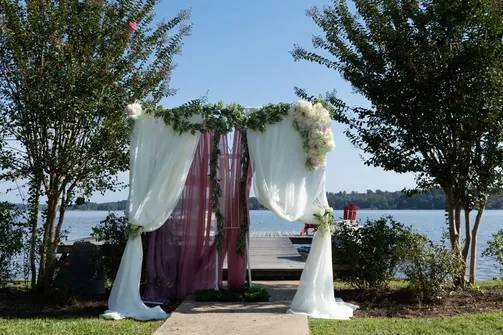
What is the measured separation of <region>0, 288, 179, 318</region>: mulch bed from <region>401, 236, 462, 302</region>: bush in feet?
11.2

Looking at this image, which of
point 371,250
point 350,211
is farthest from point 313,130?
point 350,211

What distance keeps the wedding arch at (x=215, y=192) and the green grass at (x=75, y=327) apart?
0.41 m

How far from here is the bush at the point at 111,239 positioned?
9.12m

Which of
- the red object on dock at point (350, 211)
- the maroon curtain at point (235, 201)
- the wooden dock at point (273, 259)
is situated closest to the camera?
the maroon curtain at point (235, 201)

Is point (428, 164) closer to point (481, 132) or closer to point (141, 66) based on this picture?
point (481, 132)

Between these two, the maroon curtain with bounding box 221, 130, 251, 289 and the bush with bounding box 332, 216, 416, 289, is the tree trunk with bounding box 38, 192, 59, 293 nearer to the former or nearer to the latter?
the maroon curtain with bounding box 221, 130, 251, 289

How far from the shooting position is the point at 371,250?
9172 millimetres

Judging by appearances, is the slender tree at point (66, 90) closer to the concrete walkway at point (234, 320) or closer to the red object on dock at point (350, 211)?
the concrete walkway at point (234, 320)

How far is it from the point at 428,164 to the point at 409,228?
1.21m

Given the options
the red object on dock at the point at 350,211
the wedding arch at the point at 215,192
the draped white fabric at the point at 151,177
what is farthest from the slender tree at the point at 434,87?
the red object on dock at the point at 350,211

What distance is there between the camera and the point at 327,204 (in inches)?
329

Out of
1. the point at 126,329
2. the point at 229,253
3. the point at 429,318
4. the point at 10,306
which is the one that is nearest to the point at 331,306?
the point at 429,318

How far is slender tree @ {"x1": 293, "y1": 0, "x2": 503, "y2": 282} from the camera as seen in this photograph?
362 inches

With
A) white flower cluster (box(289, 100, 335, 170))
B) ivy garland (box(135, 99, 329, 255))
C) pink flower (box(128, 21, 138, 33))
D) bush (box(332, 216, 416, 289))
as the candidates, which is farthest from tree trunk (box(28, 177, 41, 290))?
bush (box(332, 216, 416, 289))
